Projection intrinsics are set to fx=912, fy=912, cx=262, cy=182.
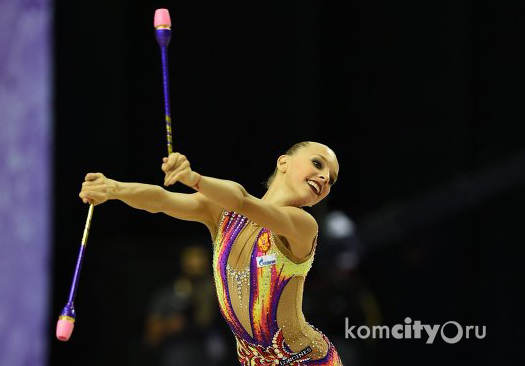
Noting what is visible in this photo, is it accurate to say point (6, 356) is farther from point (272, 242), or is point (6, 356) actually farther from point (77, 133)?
point (272, 242)

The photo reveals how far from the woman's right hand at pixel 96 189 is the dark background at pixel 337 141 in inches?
66.4

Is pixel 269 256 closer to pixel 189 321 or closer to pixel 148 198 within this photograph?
pixel 148 198

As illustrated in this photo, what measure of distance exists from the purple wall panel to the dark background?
0.12 metres

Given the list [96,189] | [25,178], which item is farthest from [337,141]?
[96,189]

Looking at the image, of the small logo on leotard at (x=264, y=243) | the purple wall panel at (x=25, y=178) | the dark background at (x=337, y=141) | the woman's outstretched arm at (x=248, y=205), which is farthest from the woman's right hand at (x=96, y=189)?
the dark background at (x=337, y=141)

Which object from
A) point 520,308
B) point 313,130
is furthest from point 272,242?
point 520,308

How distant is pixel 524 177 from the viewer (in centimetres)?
400

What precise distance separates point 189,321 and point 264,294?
1.78m

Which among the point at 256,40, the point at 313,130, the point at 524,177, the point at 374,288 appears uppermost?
the point at 256,40

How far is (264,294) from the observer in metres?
2.20

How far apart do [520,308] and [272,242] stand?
206 centimetres

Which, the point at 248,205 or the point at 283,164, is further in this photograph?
the point at 283,164

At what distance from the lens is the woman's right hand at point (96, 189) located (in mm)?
2111

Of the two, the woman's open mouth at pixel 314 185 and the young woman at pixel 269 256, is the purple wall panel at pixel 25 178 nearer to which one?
the young woman at pixel 269 256
